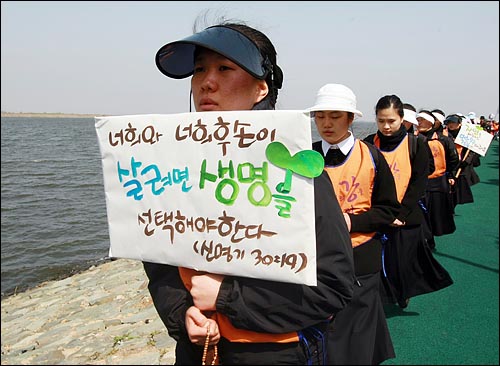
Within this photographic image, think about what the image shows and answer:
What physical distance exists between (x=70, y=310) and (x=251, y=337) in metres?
5.87

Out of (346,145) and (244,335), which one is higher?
(346,145)

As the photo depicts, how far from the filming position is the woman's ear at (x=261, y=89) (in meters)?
1.49

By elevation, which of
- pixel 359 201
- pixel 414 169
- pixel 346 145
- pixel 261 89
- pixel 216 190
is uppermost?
pixel 261 89

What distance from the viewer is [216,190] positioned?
1354 mm

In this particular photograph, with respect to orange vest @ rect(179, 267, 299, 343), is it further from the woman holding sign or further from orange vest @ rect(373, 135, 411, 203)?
orange vest @ rect(373, 135, 411, 203)

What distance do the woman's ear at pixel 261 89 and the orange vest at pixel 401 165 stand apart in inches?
89.3

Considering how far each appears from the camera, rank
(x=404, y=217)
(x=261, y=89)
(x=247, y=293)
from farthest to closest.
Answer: (x=404, y=217) < (x=261, y=89) < (x=247, y=293)

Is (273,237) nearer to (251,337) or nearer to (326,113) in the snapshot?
(251,337)

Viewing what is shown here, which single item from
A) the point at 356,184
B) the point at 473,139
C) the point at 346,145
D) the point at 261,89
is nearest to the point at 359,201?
the point at 356,184

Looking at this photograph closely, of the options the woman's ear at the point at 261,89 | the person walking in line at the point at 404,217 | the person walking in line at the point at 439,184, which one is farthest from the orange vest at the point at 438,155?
the woman's ear at the point at 261,89

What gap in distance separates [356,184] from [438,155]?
3737 mm

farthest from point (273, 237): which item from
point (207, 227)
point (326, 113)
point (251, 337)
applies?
point (326, 113)

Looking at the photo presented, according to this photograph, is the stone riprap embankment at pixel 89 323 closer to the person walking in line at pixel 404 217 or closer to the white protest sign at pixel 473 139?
the person walking in line at pixel 404 217

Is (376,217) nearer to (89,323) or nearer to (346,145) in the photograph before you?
(346,145)
